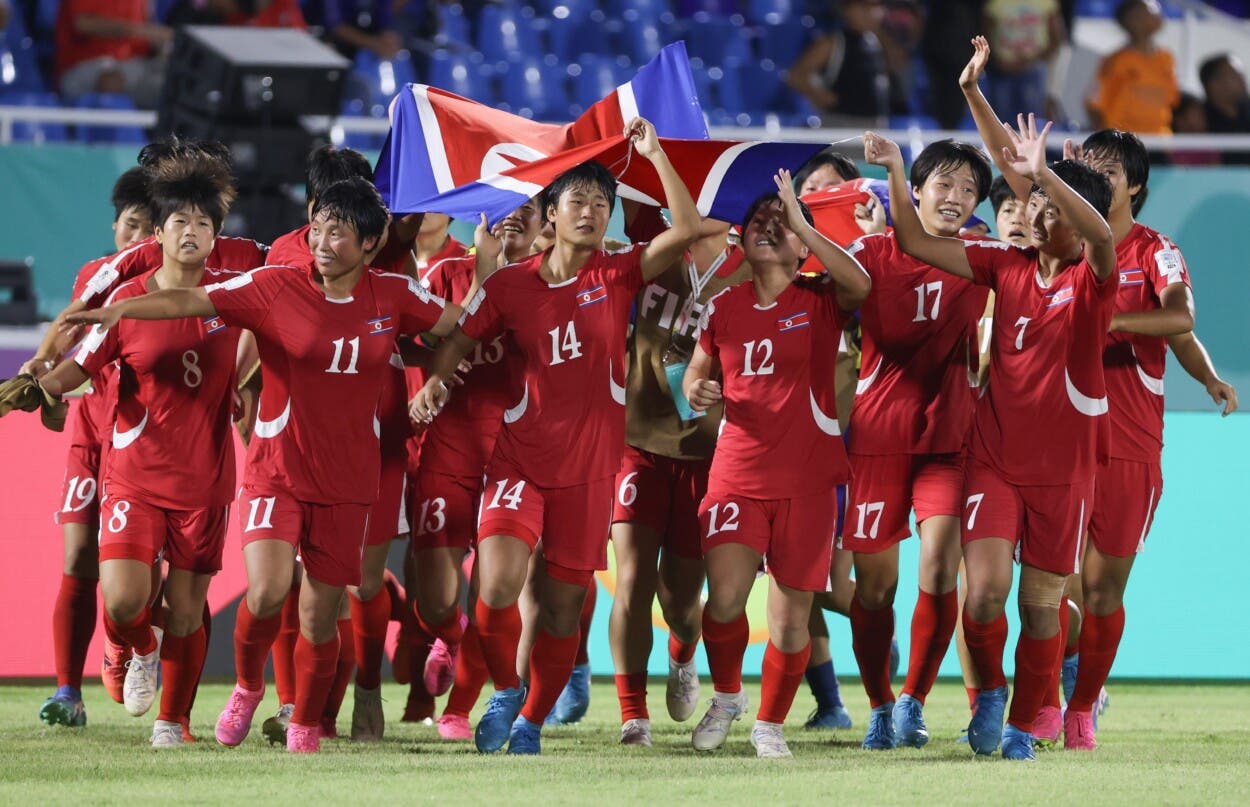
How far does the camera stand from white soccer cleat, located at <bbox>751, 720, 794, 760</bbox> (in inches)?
272

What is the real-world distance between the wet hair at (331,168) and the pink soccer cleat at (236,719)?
78.6 inches

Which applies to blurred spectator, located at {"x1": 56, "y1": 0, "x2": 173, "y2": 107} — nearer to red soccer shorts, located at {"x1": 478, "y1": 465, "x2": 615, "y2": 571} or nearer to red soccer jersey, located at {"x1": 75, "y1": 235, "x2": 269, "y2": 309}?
red soccer jersey, located at {"x1": 75, "y1": 235, "x2": 269, "y2": 309}

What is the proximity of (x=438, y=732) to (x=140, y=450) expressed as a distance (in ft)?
5.58

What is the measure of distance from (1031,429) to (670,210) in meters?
1.50

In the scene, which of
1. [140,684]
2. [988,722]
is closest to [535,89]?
[140,684]

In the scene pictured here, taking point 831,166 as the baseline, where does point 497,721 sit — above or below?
below

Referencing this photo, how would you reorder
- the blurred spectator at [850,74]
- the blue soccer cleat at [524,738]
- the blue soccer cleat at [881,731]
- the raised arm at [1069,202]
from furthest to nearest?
the blurred spectator at [850,74] < the blue soccer cleat at [881,731] < the blue soccer cleat at [524,738] < the raised arm at [1069,202]

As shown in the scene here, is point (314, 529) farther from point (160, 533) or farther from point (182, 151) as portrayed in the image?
point (182, 151)

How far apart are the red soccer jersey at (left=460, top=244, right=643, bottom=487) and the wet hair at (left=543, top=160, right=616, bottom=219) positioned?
9.9 inches

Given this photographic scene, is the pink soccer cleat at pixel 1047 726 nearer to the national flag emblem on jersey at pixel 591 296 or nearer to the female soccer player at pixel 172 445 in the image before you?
the national flag emblem on jersey at pixel 591 296

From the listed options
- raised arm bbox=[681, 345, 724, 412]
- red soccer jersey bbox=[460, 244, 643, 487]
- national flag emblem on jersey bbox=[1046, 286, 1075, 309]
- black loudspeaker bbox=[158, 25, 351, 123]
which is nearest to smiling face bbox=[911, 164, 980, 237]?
national flag emblem on jersey bbox=[1046, 286, 1075, 309]

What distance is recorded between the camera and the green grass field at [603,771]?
573 cm

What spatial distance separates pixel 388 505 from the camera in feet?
25.1

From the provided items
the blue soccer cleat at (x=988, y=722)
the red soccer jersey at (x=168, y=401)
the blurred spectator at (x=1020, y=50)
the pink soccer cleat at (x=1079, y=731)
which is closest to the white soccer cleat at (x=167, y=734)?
the red soccer jersey at (x=168, y=401)
